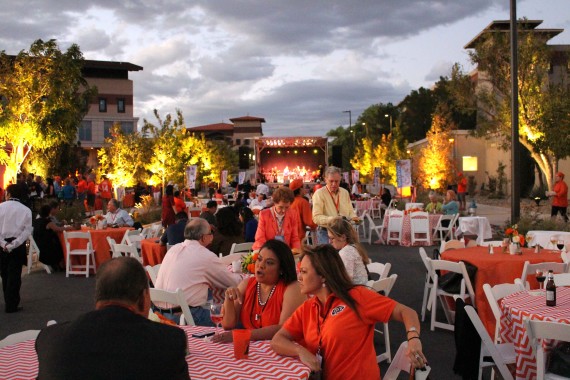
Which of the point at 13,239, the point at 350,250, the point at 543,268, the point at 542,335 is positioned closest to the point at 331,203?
the point at 350,250

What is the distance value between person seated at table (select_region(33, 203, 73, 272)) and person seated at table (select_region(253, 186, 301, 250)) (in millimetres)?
5914

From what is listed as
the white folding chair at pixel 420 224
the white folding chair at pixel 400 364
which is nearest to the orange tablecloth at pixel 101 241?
the white folding chair at pixel 420 224

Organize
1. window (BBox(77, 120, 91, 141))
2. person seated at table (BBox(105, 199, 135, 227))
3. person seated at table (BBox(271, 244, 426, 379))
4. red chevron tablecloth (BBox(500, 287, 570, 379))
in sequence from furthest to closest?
window (BBox(77, 120, 91, 141)) → person seated at table (BBox(105, 199, 135, 227)) → red chevron tablecloth (BBox(500, 287, 570, 379)) → person seated at table (BBox(271, 244, 426, 379))

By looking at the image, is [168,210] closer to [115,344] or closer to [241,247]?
[241,247]

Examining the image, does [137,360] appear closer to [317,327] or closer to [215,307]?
[317,327]

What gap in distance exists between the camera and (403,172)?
18.6m

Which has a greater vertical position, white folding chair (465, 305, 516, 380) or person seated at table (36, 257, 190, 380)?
person seated at table (36, 257, 190, 380)

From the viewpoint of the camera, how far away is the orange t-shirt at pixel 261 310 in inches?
150

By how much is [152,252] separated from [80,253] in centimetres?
224

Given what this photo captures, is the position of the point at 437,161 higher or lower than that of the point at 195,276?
higher

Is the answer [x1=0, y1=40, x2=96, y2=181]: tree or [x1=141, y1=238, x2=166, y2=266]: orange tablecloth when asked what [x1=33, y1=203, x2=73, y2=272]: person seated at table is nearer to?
[x1=141, y1=238, x2=166, y2=266]: orange tablecloth

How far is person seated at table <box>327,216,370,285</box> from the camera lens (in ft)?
16.8

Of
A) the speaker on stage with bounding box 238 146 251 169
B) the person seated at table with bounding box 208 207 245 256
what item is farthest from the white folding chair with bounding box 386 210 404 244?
the speaker on stage with bounding box 238 146 251 169

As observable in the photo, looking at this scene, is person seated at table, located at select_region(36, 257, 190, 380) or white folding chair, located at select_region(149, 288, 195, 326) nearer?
person seated at table, located at select_region(36, 257, 190, 380)
